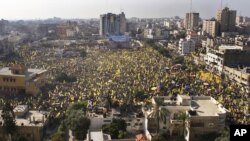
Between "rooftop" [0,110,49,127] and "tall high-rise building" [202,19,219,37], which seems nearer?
"rooftop" [0,110,49,127]

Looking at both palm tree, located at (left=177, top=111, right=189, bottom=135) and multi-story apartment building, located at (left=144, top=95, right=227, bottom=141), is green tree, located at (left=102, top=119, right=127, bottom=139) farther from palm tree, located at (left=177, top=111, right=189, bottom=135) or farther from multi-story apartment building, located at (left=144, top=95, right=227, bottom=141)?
palm tree, located at (left=177, top=111, right=189, bottom=135)

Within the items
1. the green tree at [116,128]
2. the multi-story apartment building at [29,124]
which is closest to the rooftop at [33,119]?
the multi-story apartment building at [29,124]

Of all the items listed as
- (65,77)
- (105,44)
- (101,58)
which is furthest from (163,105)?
(105,44)

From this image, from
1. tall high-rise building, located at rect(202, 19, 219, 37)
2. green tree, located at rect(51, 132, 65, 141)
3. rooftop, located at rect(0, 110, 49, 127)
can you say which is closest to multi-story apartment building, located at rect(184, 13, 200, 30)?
tall high-rise building, located at rect(202, 19, 219, 37)

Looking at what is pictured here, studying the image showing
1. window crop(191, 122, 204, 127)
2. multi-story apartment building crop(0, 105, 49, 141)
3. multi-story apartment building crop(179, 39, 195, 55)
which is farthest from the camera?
multi-story apartment building crop(179, 39, 195, 55)

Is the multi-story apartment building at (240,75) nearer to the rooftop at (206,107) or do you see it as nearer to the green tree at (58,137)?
the rooftop at (206,107)

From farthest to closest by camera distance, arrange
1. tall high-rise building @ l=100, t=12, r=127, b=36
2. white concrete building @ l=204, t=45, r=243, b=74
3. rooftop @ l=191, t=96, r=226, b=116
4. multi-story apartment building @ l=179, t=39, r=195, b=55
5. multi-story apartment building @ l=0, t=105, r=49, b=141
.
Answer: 1. tall high-rise building @ l=100, t=12, r=127, b=36
2. multi-story apartment building @ l=179, t=39, r=195, b=55
3. white concrete building @ l=204, t=45, r=243, b=74
4. rooftop @ l=191, t=96, r=226, b=116
5. multi-story apartment building @ l=0, t=105, r=49, b=141

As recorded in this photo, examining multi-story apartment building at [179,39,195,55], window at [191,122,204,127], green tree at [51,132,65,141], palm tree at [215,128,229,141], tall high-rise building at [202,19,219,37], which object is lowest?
green tree at [51,132,65,141]
